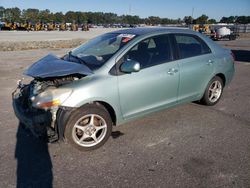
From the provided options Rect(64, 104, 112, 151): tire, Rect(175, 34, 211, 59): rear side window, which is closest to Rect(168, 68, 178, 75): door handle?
Rect(175, 34, 211, 59): rear side window

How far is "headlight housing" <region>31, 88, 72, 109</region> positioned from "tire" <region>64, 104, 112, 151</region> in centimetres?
25

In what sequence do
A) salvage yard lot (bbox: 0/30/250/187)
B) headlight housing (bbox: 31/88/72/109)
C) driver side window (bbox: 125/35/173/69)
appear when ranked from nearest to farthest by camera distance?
salvage yard lot (bbox: 0/30/250/187)
headlight housing (bbox: 31/88/72/109)
driver side window (bbox: 125/35/173/69)

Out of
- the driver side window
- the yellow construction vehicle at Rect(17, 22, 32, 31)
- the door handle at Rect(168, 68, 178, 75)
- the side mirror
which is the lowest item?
the door handle at Rect(168, 68, 178, 75)

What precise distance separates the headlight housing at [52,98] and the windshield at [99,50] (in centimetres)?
63

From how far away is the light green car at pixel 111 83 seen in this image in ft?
11.7

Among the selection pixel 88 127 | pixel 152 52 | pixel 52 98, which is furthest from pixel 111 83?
pixel 152 52

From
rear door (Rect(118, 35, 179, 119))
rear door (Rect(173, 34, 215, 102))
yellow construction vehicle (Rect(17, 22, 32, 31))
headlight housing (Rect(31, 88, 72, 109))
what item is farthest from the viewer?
yellow construction vehicle (Rect(17, 22, 32, 31))

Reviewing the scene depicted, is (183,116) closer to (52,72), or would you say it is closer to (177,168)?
(177,168)

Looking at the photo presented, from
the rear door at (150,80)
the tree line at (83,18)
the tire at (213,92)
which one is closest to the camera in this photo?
the rear door at (150,80)

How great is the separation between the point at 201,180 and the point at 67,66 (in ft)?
7.62

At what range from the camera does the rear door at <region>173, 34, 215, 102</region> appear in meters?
4.70

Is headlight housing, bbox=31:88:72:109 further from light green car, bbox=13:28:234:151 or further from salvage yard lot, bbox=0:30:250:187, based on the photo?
salvage yard lot, bbox=0:30:250:187

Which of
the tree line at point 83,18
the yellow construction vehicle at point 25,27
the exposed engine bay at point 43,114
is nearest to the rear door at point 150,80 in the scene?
the exposed engine bay at point 43,114

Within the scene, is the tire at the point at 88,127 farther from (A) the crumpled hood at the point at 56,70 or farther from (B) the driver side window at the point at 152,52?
(B) the driver side window at the point at 152,52
